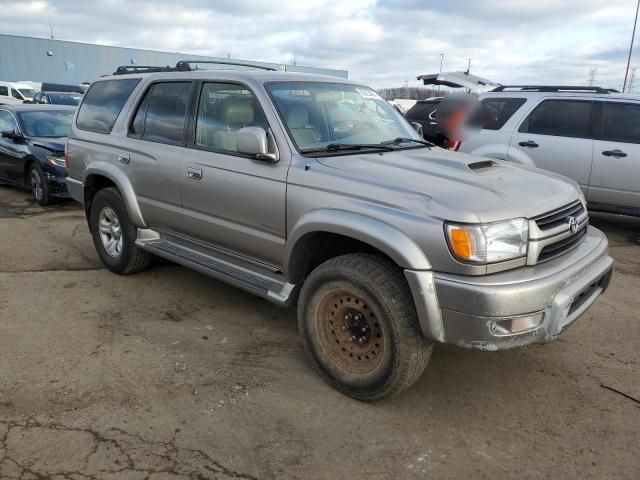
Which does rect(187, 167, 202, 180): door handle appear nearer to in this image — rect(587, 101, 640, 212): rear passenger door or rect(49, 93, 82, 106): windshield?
rect(587, 101, 640, 212): rear passenger door

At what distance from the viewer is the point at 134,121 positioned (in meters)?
4.63

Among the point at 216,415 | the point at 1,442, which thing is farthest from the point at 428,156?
the point at 1,442

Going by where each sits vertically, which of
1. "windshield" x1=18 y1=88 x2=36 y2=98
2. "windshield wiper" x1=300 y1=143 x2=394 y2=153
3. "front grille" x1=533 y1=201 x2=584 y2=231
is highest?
"windshield" x1=18 y1=88 x2=36 y2=98

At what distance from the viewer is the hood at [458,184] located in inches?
105

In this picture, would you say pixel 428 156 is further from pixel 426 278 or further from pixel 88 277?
pixel 88 277

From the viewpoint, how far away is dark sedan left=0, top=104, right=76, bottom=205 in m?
8.18

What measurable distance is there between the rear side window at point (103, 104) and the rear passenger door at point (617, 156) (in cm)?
549

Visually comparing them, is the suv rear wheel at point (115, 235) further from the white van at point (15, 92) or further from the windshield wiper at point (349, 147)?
the white van at point (15, 92)

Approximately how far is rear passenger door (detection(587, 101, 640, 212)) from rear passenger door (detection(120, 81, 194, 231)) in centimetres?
514

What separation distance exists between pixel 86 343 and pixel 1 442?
3.73ft

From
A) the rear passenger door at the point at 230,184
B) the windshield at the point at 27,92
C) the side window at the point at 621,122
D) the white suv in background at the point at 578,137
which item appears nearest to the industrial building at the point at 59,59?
the windshield at the point at 27,92

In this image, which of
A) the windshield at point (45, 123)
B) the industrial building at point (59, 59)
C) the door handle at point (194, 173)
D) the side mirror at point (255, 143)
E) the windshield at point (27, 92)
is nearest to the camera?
the side mirror at point (255, 143)

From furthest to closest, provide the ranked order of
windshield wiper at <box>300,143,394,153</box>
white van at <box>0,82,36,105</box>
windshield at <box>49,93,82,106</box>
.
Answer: white van at <box>0,82,36,105</box> < windshield at <box>49,93,82,106</box> < windshield wiper at <box>300,143,394,153</box>

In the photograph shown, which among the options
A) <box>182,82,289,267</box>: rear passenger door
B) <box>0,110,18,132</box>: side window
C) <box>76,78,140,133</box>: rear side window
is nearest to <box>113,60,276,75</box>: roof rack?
<box>76,78,140,133</box>: rear side window
